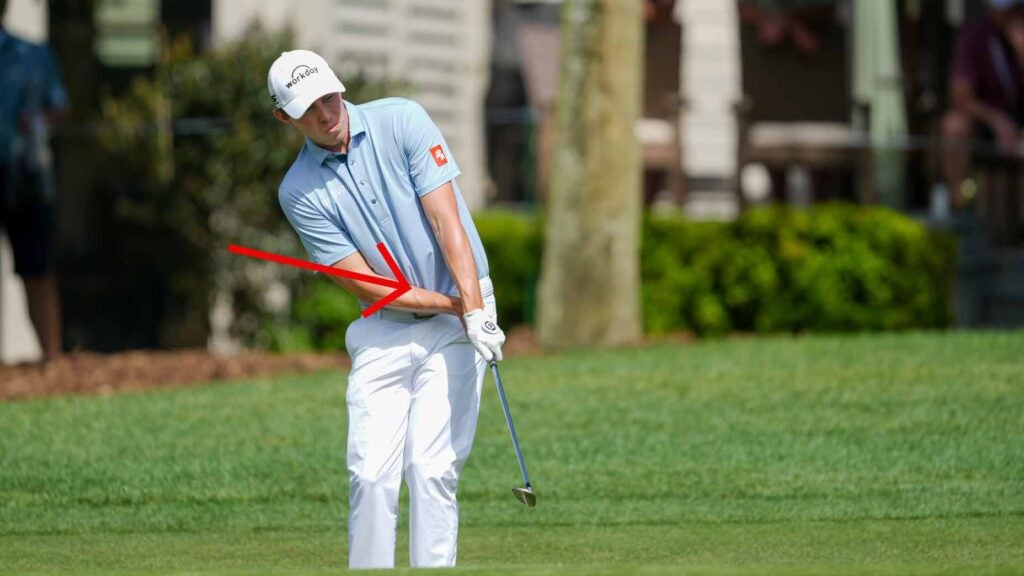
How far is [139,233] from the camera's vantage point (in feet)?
48.0

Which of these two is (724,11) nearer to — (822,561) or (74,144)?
(74,144)

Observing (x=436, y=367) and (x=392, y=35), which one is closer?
(x=436, y=367)

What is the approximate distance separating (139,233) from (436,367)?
8697mm

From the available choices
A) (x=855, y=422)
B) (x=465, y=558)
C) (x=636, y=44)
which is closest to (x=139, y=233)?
(x=636, y=44)

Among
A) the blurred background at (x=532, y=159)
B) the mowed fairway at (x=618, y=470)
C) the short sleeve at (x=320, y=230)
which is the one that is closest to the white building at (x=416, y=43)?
the blurred background at (x=532, y=159)

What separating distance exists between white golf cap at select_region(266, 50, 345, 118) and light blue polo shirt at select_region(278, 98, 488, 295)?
0.24m

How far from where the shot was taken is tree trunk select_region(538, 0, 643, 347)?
42.6 feet

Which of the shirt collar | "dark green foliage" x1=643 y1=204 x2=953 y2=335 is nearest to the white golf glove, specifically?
the shirt collar

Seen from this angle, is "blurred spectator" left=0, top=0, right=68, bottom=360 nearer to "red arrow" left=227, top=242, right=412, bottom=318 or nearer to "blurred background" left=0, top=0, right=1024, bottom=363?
"blurred background" left=0, top=0, right=1024, bottom=363

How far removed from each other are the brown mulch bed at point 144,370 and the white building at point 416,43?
8.89 ft

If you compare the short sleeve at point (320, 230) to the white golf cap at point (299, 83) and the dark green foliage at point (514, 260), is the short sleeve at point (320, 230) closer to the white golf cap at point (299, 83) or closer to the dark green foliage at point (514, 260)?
the white golf cap at point (299, 83)

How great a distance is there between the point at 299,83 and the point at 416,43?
1044cm

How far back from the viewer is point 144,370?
491 inches

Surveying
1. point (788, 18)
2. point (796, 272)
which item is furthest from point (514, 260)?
point (788, 18)
